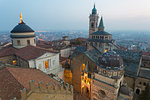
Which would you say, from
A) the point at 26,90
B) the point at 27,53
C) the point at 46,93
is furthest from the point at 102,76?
the point at 27,53

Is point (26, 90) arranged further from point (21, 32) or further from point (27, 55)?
point (21, 32)

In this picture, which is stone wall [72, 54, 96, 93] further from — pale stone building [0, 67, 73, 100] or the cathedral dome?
the cathedral dome

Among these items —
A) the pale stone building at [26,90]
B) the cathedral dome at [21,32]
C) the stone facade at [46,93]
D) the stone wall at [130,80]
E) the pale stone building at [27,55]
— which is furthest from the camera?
the cathedral dome at [21,32]

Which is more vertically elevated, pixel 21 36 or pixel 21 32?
pixel 21 32

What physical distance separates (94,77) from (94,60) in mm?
5881

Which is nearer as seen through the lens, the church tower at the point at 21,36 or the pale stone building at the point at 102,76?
the pale stone building at the point at 102,76

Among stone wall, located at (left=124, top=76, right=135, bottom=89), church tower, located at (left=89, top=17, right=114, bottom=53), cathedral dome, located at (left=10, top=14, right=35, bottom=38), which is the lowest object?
stone wall, located at (left=124, top=76, right=135, bottom=89)

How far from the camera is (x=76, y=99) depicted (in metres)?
25.9

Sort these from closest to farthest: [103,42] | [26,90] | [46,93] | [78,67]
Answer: [26,90] → [46,93] → [78,67] → [103,42]

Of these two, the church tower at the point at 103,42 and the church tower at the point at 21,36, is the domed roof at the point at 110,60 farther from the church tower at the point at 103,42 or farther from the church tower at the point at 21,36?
the church tower at the point at 21,36

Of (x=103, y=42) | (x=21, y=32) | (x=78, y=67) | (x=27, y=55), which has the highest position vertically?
(x=21, y=32)

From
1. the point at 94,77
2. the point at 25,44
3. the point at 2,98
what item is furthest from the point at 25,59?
the point at 94,77

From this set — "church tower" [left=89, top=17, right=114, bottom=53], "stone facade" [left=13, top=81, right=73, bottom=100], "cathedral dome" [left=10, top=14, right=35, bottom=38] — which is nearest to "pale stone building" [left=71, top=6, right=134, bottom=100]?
"church tower" [left=89, top=17, right=114, bottom=53]

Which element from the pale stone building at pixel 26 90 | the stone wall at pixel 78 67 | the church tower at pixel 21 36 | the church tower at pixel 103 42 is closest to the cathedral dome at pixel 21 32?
the church tower at pixel 21 36
